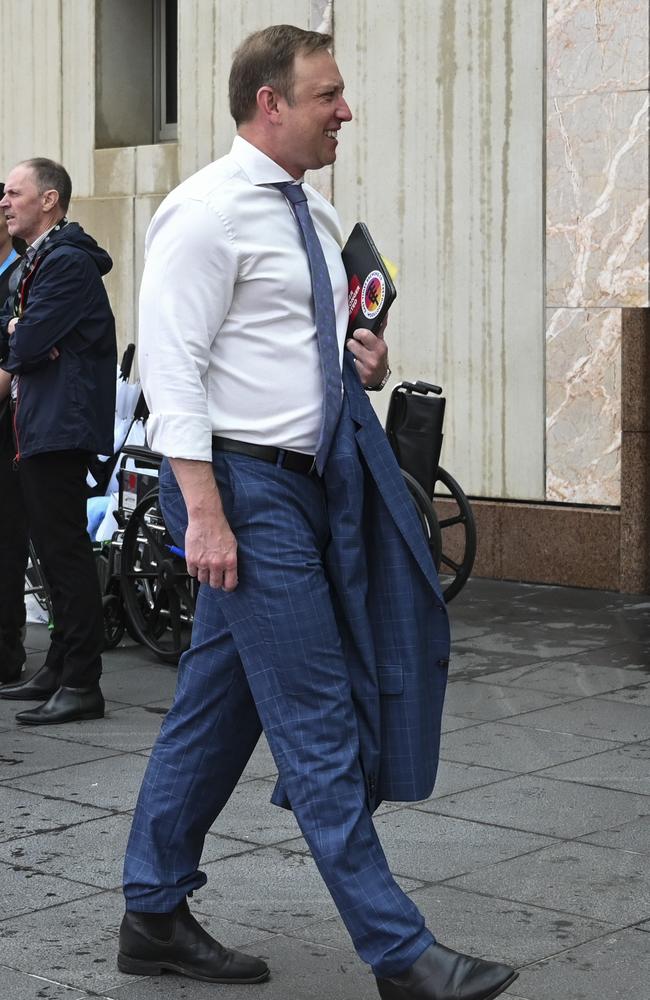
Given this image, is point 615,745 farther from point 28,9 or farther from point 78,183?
point 28,9

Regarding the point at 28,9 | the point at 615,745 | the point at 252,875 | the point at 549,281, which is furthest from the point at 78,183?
the point at 252,875

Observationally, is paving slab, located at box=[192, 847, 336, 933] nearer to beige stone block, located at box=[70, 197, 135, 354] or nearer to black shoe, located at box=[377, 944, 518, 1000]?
black shoe, located at box=[377, 944, 518, 1000]

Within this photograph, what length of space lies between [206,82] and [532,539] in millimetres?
3980

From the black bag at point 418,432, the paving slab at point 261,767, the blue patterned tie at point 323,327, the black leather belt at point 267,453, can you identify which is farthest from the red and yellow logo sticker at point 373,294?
the black bag at point 418,432

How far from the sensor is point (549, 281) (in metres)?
9.52

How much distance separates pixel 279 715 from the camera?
11.6 ft

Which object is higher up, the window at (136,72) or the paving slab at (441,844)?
the window at (136,72)

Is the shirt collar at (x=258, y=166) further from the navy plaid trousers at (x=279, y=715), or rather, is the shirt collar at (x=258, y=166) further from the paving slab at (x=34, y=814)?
the paving slab at (x=34, y=814)

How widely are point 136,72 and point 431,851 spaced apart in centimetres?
898

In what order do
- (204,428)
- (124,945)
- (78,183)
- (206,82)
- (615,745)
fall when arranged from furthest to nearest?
1. (78,183)
2. (206,82)
3. (615,745)
4. (124,945)
5. (204,428)

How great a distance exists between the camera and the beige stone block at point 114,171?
1198 cm

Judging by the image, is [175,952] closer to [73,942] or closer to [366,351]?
[73,942]

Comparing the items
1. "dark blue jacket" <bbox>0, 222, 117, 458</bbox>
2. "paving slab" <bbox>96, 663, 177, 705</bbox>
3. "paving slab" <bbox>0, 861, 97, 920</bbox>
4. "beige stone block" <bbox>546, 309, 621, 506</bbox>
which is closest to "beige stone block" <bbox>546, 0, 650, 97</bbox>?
"beige stone block" <bbox>546, 309, 621, 506</bbox>

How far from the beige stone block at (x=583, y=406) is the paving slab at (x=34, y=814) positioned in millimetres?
4803
